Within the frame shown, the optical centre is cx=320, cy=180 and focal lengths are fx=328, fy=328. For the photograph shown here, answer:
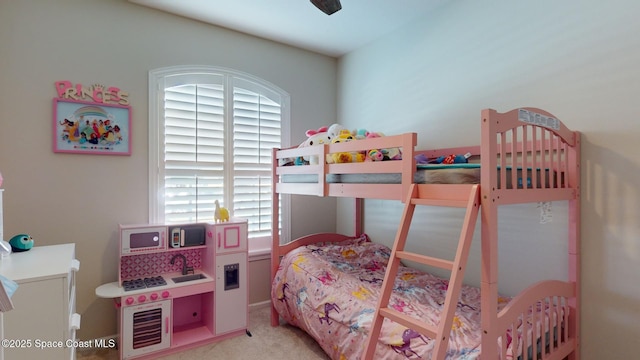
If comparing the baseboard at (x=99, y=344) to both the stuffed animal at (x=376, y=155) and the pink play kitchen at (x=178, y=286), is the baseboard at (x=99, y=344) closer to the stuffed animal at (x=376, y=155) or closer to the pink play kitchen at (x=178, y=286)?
the pink play kitchen at (x=178, y=286)

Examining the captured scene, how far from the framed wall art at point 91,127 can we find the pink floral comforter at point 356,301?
1770 millimetres

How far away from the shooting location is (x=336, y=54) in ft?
12.8

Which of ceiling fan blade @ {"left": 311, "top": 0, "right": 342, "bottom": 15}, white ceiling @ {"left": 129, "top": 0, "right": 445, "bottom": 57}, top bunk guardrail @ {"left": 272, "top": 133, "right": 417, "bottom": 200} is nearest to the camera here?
ceiling fan blade @ {"left": 311, "top": 0, "right": 342, "bottom": 15}

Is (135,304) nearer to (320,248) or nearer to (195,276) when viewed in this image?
(195,276)

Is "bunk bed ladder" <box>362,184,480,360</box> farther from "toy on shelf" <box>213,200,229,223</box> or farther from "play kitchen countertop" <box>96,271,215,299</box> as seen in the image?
"toy on shelf" <box>213,200,229,223</box>

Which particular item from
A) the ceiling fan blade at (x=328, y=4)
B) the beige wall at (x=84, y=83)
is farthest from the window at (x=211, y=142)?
the ceiling fan blade at (x=328, y=4)

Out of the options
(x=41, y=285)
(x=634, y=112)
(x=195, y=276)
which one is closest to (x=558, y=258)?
(x=634, y=112)

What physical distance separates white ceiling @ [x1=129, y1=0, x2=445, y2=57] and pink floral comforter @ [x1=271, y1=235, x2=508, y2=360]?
2123 millimetres

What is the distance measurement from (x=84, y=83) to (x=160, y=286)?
171 cm

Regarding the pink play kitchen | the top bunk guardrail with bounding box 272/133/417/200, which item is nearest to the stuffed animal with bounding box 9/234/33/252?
the pink play kitchen

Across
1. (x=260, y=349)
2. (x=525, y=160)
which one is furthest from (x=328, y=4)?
(x=260, y=349)

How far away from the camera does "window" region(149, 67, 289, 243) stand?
9.52ft

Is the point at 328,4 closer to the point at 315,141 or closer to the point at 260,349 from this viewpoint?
the point at 315,141

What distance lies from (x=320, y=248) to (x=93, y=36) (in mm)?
2605
